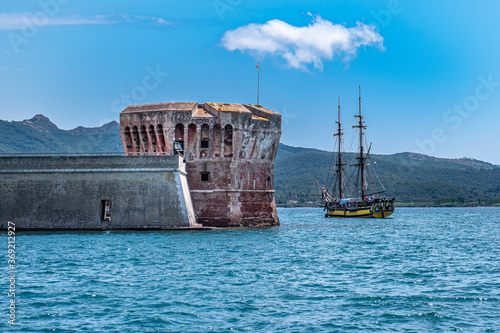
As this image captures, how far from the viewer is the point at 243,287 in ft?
63.0

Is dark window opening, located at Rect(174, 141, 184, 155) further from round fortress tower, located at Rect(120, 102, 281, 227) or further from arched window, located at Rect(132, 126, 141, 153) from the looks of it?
arched window, located at Rect(132, 126, 141, 153)

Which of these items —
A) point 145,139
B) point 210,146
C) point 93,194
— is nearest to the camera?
point 93,194

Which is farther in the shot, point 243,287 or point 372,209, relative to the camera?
point 372,209

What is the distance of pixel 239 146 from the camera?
3988cm

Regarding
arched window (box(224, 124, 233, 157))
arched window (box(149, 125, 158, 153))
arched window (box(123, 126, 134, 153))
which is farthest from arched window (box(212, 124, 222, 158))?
arched window (box(123, 126, 134, 153))

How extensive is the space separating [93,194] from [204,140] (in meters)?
8.11

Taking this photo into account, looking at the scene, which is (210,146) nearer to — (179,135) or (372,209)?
(179,135)

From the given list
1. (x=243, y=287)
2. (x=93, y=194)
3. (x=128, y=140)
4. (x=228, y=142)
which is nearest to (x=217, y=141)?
(x=228, y=142)

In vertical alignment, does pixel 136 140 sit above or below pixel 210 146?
above

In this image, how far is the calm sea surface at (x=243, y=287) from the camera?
48.4ft

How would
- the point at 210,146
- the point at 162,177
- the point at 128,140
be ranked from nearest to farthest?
the point at 162,177
the point at 210,146
the point at 128,140

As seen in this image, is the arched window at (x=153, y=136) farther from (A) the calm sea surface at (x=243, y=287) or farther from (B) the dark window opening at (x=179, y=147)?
(A) the calm sea surface at (x=243, y=287)

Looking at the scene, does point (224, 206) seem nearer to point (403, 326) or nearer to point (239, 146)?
point (239, 146)

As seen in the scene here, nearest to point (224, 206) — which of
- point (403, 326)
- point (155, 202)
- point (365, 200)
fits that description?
point (155, 202)
